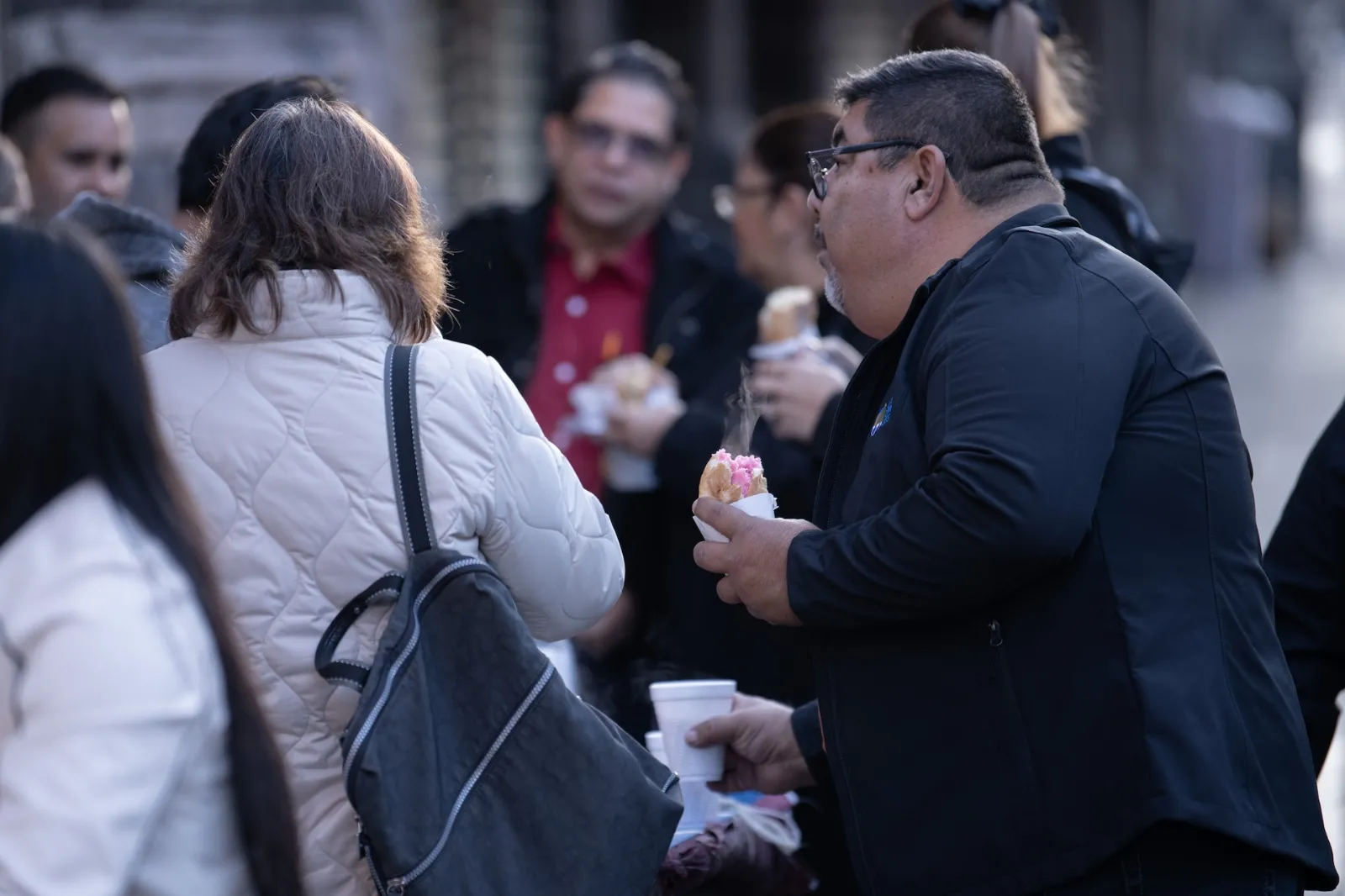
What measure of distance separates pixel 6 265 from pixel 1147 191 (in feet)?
75.2

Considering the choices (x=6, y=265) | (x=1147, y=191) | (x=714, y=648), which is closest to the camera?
(x=6, y=265)

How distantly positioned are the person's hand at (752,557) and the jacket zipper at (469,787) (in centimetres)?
33

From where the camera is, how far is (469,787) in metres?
2.40

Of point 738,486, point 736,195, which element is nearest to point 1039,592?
point 738,486

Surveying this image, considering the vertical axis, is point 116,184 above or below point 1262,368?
above

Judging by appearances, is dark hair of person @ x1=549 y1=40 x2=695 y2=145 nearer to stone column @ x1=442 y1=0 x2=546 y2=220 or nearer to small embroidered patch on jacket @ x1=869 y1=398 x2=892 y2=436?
small embroidered patch on jacket @ x1=869 y1=398 x2=892 y2=436

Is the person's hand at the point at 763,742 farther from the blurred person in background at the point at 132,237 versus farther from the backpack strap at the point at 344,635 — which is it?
the blurred person in background at the point at 132,237

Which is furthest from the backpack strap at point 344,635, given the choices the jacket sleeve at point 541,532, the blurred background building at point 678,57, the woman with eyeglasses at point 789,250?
the blurred background building at point 678,57

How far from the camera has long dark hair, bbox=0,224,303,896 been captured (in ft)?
6.05

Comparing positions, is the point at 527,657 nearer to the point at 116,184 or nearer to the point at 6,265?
the point at 6,265

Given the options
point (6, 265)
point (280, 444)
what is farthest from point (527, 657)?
point (6, 265)

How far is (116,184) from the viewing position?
16.0ft

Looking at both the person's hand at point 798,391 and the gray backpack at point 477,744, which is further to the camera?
the person's hand at point 798,391

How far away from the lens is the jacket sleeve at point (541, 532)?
2.50 m
